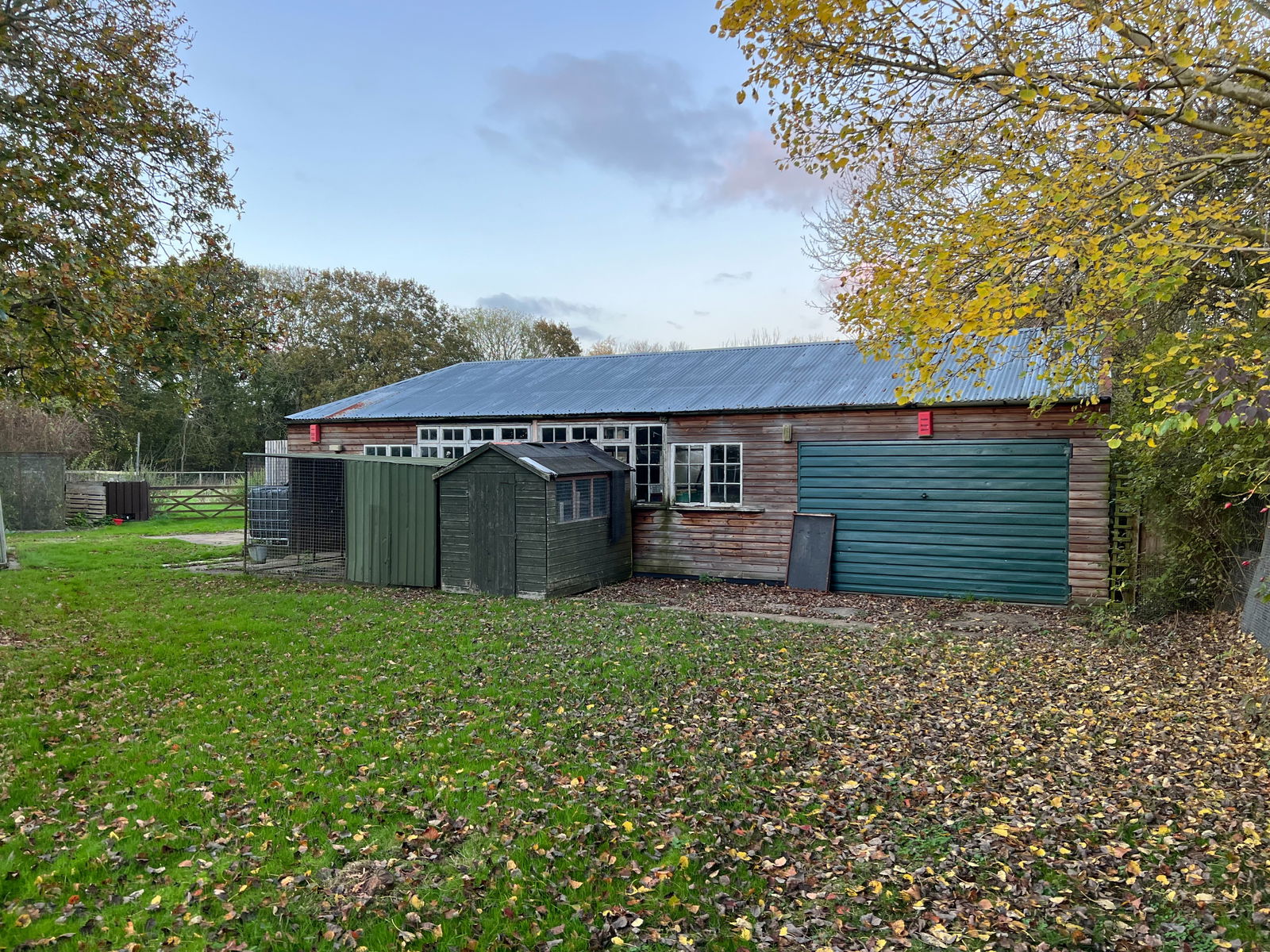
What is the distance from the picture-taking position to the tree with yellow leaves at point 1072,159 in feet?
16.5

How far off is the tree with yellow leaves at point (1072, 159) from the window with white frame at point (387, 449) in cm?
1135

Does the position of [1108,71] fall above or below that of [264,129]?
below

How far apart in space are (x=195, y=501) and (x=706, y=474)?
20.8m

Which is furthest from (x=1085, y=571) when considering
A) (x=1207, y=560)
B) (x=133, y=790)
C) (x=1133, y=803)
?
(x=133, y=790)

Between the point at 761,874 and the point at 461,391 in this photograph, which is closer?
the point at 761,874

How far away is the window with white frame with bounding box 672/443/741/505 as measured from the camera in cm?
1324

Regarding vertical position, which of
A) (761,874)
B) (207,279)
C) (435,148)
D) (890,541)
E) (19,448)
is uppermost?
(435,148)

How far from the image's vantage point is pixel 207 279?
1039 cm

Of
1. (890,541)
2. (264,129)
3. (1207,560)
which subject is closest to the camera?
(1207,560)

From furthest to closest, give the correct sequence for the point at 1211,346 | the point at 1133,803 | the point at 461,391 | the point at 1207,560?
the point at 461,391 < the point at 1207,560 < the point at 1211,346 < the point at 1133,803

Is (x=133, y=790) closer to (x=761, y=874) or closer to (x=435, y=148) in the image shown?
(x=761, y=874)

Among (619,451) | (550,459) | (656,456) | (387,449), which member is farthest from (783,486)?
(387,449)

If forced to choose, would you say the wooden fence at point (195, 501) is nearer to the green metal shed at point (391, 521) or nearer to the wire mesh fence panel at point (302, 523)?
the wire mesh fence panel at point (302, 523)

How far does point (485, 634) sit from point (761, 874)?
5.71m
